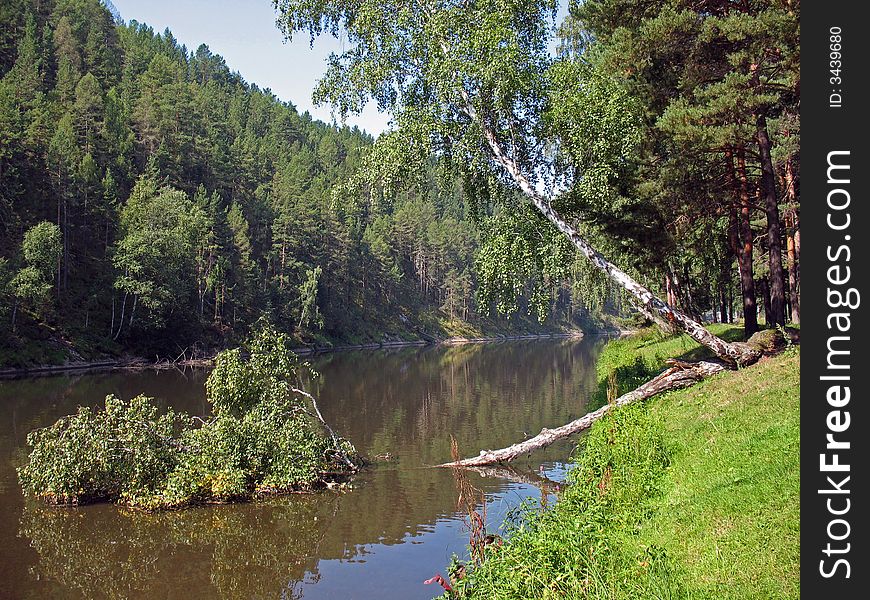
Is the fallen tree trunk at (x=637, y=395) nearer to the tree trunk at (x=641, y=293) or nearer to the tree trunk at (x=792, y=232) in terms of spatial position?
the tree trunk at (x=641, y=293)

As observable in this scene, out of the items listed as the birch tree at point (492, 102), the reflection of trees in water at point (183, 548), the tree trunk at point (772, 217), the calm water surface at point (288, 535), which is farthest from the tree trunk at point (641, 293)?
the reflection of trees in water at point (183, 548)

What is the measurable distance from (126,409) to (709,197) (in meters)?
18.5

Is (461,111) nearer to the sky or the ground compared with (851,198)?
nearer to the sky

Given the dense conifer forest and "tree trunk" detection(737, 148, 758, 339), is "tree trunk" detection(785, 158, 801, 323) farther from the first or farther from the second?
the dense conifer forest

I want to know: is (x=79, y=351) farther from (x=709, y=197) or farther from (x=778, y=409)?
(x=778, y=409)

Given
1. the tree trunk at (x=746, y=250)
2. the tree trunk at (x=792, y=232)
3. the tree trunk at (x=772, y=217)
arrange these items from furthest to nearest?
the tree trunk at (x=792, y=232), the tree trunk at (x=746, y=250), the tree trunk at (x=772, y=217)

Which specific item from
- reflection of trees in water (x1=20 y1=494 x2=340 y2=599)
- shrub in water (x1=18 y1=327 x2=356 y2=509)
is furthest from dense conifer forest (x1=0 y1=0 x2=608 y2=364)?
reflection of trees in water (x1=20 y1=494 x2=340 y2=599)

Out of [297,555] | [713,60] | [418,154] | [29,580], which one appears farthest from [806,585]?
[713,60]

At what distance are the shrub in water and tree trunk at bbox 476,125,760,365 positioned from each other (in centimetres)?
918

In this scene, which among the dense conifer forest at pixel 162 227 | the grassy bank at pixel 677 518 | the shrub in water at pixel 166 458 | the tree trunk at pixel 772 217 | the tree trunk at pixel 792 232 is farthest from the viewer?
the dense conifer forest at pixel 162 227

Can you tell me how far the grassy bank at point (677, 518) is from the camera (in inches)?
268

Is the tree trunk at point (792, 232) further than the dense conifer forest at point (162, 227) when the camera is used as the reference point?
No

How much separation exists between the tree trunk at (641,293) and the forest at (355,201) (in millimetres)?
1145

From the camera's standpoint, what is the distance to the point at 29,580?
37.1ft
